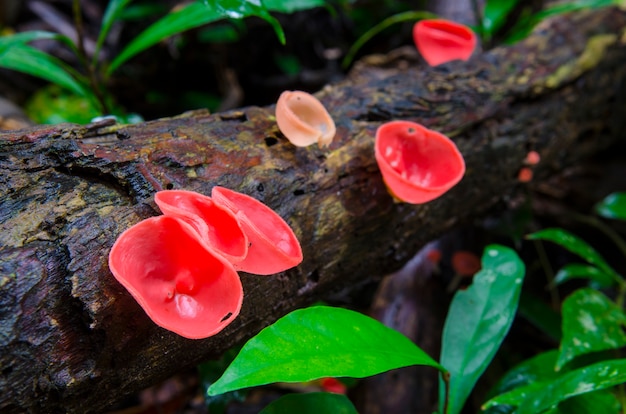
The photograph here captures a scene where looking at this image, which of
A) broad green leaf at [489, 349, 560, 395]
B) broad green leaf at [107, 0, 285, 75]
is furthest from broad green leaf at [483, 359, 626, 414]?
broad green leaf at [107, 0, 285, 75]

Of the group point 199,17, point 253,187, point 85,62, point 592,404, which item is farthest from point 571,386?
point 85,62

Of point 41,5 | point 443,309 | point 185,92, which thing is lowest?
point 443,309

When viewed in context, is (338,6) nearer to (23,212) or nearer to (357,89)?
(357,89)

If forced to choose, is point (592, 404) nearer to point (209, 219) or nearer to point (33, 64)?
point (209, 219)

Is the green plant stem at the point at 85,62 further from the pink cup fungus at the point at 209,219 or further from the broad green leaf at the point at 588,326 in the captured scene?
the broad green leaf at the point at 588,326

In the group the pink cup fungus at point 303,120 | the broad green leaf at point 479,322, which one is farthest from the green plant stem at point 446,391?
the pink cup fungus at point 303,120

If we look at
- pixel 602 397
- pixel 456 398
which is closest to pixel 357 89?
pixel 456 398
